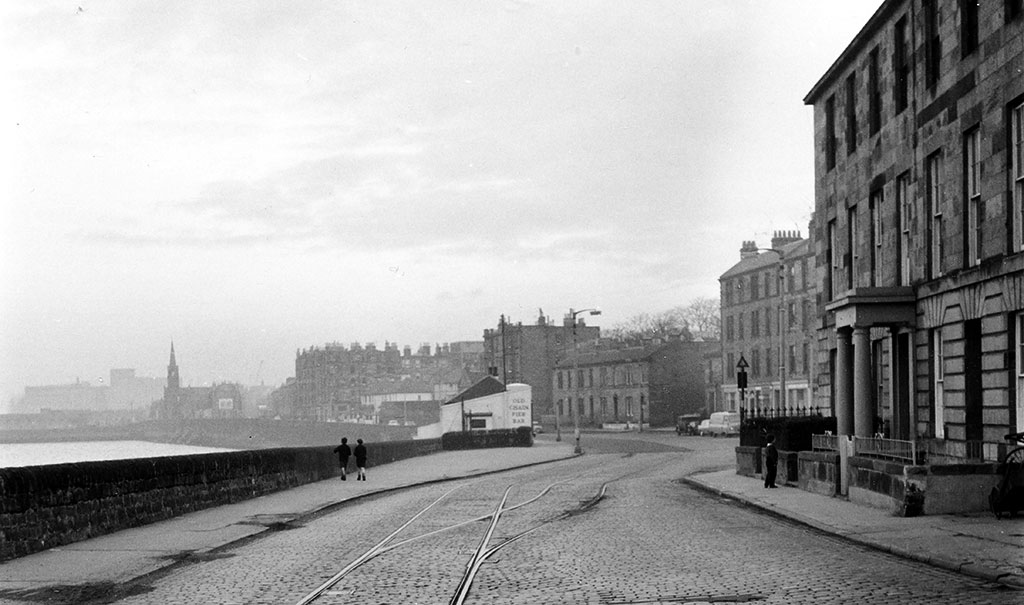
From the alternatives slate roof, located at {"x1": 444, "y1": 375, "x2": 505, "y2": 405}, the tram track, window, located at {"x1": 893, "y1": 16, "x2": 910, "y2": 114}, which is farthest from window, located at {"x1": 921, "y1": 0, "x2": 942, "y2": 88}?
slate roof, located at {"x1": 444, "y1": 375, "x2": 505, "y2": 405}

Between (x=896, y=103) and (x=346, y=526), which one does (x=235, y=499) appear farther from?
(x=896, y=103)

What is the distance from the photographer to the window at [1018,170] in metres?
20.8

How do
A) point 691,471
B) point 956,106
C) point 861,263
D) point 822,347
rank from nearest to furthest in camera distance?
point 956,106
point 861,263
point 822,347
point 691,471

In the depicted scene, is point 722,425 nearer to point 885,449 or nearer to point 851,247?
point 851,247

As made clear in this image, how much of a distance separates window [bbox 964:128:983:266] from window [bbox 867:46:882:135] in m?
6.67

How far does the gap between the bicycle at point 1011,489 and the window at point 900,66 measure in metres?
11.5

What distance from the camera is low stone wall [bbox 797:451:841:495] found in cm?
2598

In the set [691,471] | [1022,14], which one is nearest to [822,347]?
[691,471]

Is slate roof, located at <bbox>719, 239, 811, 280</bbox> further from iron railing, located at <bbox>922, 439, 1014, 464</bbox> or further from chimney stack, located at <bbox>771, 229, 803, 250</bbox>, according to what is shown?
iron railing, located at <bbox>922, 439, 1014, 464</bbox>

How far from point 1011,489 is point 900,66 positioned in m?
12.8

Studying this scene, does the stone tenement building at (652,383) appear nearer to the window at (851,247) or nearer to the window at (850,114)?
the window at (851,247)

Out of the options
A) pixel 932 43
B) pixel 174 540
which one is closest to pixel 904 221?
pixel 932 43

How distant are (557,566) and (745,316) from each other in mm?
79445

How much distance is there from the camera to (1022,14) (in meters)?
20.3
